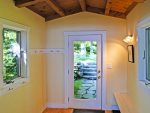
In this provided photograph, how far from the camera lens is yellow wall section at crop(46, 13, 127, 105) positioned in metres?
5.18

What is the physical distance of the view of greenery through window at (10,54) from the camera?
3450 millimetres

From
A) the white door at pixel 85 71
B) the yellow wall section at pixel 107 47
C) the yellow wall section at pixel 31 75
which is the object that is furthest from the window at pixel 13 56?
the white door at pixel 85 71

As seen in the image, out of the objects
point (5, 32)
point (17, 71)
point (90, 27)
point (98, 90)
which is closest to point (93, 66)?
point (98, 90)

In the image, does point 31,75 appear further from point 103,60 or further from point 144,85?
point 144,85

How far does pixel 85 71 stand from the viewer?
17.5 ft

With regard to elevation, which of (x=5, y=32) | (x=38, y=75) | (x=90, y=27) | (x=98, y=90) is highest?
(x=90, y=27)

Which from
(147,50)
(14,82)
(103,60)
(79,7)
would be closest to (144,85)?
(147,50)

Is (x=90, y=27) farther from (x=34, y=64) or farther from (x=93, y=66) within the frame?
(x=34, y=64)

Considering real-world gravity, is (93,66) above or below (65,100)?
above

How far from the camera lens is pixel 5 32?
11.4 ft

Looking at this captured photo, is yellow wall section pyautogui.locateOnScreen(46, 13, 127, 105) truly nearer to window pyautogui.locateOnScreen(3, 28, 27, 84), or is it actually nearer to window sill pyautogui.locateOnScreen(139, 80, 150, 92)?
window pyautogui.locateOnScreen(3, 28, 27, 84)

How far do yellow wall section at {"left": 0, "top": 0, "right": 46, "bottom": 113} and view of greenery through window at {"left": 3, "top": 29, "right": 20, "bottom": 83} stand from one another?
261mm

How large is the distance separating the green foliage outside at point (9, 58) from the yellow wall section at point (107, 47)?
1576mm

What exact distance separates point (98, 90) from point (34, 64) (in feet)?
5.96
